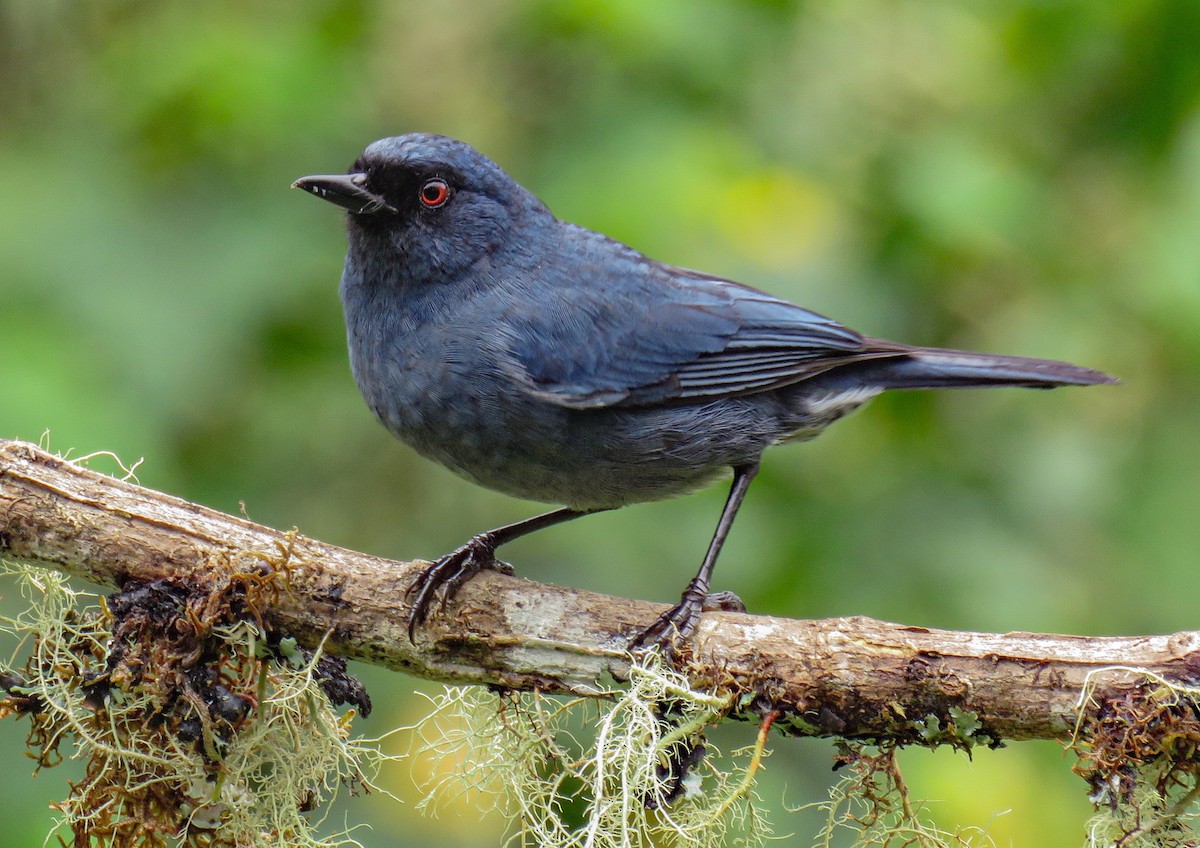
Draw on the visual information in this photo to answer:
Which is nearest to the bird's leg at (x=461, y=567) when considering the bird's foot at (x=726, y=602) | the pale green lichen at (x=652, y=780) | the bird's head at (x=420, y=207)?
the pale green lichen at (x=652, y=780)

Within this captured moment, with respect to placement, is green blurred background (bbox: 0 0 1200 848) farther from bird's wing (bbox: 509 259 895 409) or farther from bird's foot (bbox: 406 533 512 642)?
bird's foot (bbox: 406 533 512 642)

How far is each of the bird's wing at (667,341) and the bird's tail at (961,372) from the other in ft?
0.26

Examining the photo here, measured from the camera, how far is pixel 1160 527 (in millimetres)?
4137

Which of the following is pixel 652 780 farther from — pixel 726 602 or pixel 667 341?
pixel 667 341

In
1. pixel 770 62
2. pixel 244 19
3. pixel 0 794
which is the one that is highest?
pixel 770 62

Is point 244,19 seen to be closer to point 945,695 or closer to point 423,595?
point 423,595

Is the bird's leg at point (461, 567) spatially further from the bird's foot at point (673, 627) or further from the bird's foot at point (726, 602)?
the bird's foot at point (726, 602)

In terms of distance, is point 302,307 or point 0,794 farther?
point 302,307

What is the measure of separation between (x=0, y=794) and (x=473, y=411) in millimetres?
1871

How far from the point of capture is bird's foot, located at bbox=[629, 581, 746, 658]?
3.24 meters

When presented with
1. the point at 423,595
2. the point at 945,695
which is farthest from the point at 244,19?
the point at 945,695

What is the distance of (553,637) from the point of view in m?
3.30

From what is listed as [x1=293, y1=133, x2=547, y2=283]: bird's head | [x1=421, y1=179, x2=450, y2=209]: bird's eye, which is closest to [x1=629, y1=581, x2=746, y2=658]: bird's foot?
[x1=293, y1=133, x2=547, y2=283]: bird's head

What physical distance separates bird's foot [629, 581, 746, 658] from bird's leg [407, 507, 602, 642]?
0.56m
